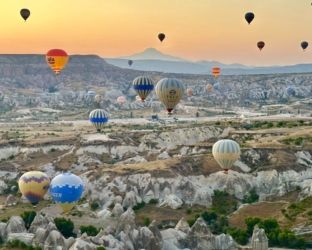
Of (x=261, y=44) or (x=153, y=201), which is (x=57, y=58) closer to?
(x=153, y=201)

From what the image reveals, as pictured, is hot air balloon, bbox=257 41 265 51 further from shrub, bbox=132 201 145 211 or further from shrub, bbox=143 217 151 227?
shrub, bbox=143 217 151 227

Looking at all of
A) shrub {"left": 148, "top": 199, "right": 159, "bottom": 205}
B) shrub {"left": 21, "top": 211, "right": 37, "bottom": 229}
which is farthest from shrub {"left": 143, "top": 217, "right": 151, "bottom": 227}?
shrub {"left": 21, "top": 211, "right": 37, "bottom": 229}

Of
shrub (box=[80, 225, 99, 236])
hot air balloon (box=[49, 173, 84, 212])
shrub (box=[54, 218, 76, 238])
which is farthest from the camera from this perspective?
hot air balloon (box=[49, 173, 84, 212])

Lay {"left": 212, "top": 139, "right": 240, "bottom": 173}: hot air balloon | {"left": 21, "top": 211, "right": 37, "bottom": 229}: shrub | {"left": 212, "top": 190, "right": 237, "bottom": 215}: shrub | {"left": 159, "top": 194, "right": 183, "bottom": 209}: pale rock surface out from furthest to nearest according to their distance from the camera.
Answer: {"left": 212, "top": 139, "right": 240, "bottom": 173}: hot air balloon
{"left": 159, "top": 194, "right": 183, "bottom": 209}: pale rock surface
{"left": 212, "top": 190, "right": 237, "bottom": 215}: shrub
{"left": 21, "top": 211, "right": 37, "bottom": 229}: shrub

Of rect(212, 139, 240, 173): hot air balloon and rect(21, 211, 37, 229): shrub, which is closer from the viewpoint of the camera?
rect(21, 211, 37, 229): shrub

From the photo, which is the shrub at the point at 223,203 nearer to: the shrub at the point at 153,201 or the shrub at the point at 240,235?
the shrub at the point at 153,201

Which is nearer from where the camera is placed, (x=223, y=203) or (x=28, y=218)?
(x=28, y=218)

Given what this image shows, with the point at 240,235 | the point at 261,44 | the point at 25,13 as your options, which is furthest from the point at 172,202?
the point at 261,44

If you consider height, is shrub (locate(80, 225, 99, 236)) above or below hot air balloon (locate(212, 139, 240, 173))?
below

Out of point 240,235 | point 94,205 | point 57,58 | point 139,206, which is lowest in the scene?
point 94,205

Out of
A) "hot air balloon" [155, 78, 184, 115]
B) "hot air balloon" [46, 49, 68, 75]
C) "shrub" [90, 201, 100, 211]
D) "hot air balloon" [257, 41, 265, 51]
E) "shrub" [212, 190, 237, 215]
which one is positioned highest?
"hot air balloon" [257, 41, 265, 51]

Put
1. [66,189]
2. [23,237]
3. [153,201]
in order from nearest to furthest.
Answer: [23,237] < [66,189] < [153,201]

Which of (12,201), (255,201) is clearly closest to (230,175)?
(255,201)
